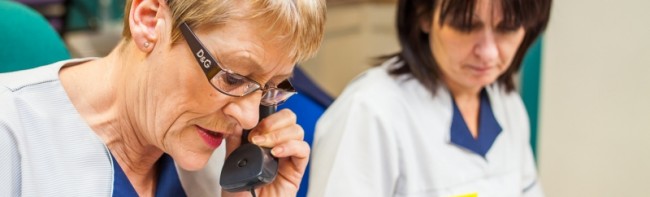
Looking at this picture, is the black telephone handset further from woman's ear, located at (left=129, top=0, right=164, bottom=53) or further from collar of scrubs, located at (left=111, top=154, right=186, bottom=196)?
woman's ear, located at (left=129, top=0, right=164, bottom=53)

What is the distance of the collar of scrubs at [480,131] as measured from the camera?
5.69 ft

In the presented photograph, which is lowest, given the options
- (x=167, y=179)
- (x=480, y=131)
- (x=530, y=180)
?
(x=530, y=180)

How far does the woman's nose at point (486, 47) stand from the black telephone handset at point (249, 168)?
0.57 m

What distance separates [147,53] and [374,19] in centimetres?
348

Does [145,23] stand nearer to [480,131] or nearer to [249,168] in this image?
[249,168]

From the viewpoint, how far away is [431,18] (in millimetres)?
1728

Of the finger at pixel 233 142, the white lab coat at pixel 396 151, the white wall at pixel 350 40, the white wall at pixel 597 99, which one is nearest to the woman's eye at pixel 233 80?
the finger at pixel 233 142

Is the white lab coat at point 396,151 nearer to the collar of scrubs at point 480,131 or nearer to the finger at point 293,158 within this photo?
the collar of scrubs at point 480,131

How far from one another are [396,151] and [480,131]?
10.8 inches

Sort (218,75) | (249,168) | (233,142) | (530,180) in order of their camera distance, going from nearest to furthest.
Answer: (218,75), (249,168), (233,142), (530,180)

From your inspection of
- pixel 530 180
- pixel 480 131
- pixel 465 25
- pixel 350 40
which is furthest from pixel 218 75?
pixel 350 40

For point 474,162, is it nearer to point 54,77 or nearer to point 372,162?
point 372,162

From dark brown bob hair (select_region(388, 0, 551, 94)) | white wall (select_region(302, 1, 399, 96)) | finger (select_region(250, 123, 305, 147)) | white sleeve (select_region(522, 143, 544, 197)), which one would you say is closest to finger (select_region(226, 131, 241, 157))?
finger (select_region(250, 123, 305, 147))

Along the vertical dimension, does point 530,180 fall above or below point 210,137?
below
